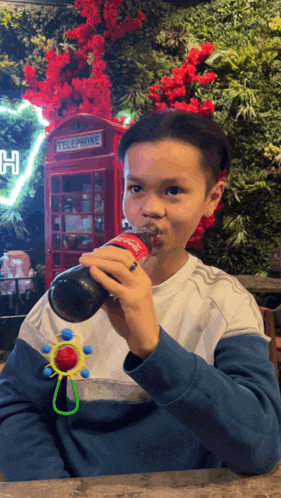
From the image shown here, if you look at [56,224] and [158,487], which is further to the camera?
Answer: [56,224]

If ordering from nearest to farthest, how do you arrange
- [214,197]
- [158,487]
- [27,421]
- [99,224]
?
[158,487], [27,421], [214,197], [99,224]

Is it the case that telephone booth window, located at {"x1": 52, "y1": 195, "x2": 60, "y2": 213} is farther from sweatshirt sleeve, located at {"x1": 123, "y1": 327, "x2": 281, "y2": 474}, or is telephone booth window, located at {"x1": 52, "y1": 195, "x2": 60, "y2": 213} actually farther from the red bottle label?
sweatshirt sleeve, located at {"x1": 123, "y1": 327, "x2": 281, "y2": 474}

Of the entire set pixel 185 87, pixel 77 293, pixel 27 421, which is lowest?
pixel 27 421

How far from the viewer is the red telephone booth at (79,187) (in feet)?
4.14

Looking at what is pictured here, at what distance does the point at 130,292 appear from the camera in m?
0.70

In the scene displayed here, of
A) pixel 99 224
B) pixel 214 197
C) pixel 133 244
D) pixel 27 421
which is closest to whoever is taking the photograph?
pixel 133 244

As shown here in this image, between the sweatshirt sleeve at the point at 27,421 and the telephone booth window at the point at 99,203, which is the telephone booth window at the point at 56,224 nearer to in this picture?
the telephone booth window at the point at 99,203

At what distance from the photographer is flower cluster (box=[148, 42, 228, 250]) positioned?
4.15ft

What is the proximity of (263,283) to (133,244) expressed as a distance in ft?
2.31

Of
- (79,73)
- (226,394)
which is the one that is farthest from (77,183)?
(226,394)

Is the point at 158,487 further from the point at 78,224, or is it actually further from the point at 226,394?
the point at 78,224

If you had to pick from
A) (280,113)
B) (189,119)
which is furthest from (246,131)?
(189,119)

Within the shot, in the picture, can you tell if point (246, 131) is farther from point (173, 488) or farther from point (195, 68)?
point (173, 488)

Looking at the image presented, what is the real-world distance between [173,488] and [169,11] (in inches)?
51.8
